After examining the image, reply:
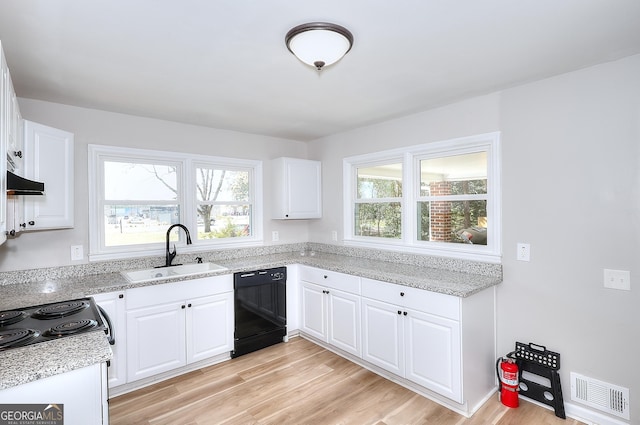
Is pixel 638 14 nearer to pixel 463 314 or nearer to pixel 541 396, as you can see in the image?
pixel 463 314

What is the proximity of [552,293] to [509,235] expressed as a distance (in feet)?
1.62

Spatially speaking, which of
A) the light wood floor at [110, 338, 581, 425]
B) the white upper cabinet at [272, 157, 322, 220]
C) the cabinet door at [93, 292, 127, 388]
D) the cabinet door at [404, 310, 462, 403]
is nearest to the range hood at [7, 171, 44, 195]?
the cabinet door at [93, 292, 127, 388]

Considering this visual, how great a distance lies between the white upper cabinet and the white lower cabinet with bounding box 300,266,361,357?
31.5 inches

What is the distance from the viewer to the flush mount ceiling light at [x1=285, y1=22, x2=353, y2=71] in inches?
62.6

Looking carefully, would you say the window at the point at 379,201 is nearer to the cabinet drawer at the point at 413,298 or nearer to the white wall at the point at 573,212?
Answer: the cabinet drawer at the point at 413,298

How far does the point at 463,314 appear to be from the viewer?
2.24 m

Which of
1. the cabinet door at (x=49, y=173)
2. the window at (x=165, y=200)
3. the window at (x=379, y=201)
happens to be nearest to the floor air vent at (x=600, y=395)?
the window at (x=379, y=201)

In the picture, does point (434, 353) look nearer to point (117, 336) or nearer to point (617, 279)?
point (617, 279)

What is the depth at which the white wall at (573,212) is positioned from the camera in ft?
6.65

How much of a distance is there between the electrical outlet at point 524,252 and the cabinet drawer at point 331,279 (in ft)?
4.29

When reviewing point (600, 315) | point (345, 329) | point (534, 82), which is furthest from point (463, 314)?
point (534, 82)

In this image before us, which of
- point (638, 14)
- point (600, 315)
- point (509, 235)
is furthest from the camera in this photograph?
point (509, 235)

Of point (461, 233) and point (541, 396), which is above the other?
point (461, 233)

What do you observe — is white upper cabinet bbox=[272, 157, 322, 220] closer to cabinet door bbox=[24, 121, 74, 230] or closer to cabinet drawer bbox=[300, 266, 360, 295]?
cabinet drawer bbox=[300, 266, 360, 295]
